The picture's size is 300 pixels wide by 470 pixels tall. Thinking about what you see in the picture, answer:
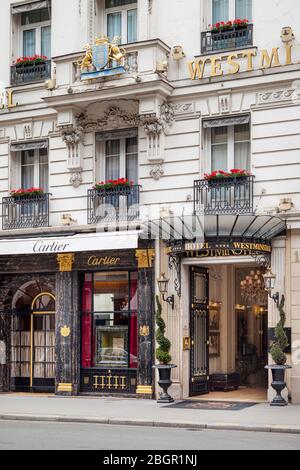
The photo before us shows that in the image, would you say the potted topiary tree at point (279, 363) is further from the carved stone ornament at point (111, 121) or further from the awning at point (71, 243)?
the carved stone ornament at point (111, 121)

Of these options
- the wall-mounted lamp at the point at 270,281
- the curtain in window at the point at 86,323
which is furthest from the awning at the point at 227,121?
the curtain in window at the point at 86,323

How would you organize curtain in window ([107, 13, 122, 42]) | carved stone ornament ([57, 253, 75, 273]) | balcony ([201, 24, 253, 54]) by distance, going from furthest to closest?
curtain in window ([107, 13, 122, 42]) < carved stone ornament ([57, 253, 75, 273]) < balcony ([201, 24, 253, 54])

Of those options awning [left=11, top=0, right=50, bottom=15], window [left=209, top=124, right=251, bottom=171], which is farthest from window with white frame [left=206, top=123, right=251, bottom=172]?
awning [left=11, top=0, right=50, bottom=15]

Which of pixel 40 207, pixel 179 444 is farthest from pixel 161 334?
pixel 179 444

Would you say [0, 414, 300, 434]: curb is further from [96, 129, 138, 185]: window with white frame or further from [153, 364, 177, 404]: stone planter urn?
[96, 129, 138, 185]: window with white frame

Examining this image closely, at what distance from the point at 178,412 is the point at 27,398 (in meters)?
5.33

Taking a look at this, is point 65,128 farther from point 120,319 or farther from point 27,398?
point 27,398

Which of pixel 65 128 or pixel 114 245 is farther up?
pixel 65 128

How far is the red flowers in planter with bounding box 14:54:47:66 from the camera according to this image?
23.8 metres

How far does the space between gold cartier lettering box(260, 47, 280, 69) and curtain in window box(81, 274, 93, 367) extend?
719cm

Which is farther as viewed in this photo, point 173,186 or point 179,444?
point 173,186

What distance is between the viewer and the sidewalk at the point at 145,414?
54.3 ft

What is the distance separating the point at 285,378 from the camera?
19.8 m

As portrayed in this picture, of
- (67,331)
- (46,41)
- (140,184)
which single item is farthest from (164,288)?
(46,41)
